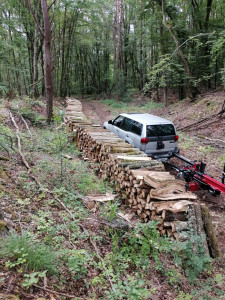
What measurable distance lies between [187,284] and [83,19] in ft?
88.1

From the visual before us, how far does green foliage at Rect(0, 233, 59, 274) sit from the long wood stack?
212 cm

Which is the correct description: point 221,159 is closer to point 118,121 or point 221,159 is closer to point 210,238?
point 118,121

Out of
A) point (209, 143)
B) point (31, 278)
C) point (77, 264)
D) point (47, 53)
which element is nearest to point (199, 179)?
point (77, 264)

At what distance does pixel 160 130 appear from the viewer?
792 centimetres

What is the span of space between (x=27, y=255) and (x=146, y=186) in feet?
9.03

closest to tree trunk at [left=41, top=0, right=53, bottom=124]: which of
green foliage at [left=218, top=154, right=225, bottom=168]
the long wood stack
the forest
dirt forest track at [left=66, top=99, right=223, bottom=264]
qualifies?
the forest

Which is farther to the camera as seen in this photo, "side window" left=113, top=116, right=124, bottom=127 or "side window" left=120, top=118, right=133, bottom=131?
"side window" left=113, top=116, right=124, bottom=127

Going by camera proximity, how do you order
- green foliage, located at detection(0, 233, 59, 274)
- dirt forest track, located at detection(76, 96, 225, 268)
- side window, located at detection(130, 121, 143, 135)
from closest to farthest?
green foliage, located at detection(0, 233, 59, 274) → dirt forest track, located at detection(76, 96, 225, 268) → side window, located at detection(130, 121, 143, 135)

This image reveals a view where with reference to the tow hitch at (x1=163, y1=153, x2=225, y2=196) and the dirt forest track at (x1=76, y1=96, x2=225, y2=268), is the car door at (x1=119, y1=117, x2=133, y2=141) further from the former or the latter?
the tow hitch at (x1=163, y1=153, x2=225, y2=196)

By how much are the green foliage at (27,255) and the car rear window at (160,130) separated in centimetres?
563

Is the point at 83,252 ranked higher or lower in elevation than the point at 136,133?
lower

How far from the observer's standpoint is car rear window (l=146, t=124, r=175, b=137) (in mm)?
7730

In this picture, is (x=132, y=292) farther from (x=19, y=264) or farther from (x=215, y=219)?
(x=215, y=219)

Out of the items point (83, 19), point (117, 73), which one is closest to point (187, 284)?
point (117, 73)
